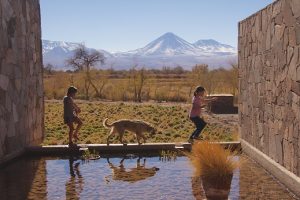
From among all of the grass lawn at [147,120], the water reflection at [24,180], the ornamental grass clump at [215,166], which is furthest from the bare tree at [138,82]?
the ornamental grass clump at [215,166]

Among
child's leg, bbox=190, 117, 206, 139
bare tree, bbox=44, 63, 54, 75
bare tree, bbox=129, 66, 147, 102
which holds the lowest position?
child's leg, bbox=190, 117, 206, 139

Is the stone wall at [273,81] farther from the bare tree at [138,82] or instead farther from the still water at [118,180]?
the bare tree at [138,82]

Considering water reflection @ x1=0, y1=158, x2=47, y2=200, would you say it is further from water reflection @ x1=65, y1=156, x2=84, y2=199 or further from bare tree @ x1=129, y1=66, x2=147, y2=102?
bare tree @ x1=129, y1=66, x2=147, y2=102

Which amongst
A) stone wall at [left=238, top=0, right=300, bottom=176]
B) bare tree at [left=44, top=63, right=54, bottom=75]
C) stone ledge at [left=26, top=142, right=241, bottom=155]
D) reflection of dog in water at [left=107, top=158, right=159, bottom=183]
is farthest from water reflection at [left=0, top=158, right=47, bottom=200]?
bare tree at [left=44, top=63, right=54, bottom=75]

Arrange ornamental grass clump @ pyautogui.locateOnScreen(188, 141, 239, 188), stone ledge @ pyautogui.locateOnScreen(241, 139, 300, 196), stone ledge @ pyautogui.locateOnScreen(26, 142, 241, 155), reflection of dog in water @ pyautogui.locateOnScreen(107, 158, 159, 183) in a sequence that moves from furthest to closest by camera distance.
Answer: stone ledge @ pyautogui.locateOnScreen(26, 142, 241, 155) < reflection of dog in water @ pyautogui.locateOnScreen(107, 158, 159, 183) < stone ledge @ pyautogui.locateOnScreen(241, 139, 300, 196) < ornamental grass clump @ pyautogui.locateOnScreen(188, 141, 239, 188)

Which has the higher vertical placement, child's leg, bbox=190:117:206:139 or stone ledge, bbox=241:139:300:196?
child's leg, bbox=190:117:206:139

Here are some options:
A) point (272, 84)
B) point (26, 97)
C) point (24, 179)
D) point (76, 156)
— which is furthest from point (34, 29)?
point (272, 84)

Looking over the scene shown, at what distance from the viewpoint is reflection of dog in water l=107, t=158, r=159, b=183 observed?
369 inches

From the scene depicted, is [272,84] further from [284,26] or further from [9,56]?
[9,56]

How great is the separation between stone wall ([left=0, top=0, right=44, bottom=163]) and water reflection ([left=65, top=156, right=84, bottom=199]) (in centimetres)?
146

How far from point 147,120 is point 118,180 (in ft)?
45.4

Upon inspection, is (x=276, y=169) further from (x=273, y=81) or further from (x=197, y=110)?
(x=197, y=110)

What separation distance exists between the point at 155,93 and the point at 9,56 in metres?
26.7

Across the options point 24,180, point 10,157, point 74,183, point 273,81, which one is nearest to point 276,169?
point 273,81
